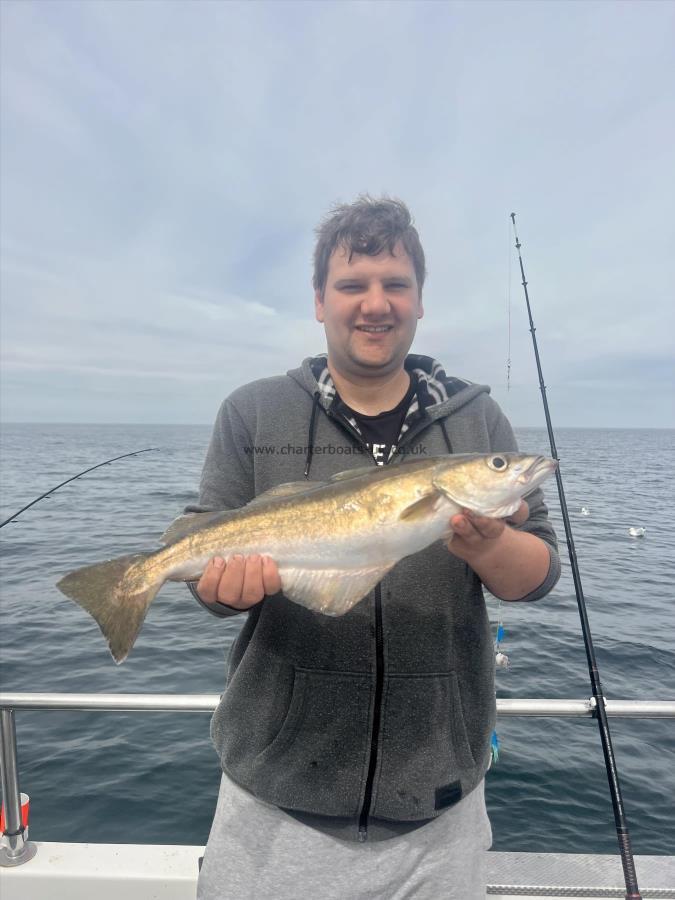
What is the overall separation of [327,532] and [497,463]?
3.04 feet

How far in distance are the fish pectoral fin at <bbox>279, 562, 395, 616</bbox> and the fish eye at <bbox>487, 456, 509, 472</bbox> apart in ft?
2.23

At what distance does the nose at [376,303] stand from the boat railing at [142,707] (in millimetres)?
2381

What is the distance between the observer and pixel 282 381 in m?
3.49

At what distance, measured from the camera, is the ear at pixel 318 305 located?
11.6 ft

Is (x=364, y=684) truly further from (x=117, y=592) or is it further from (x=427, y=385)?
(x=427, y=385)

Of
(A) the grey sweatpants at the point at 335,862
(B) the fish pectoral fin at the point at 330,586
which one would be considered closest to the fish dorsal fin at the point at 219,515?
(B) the fish pectoral fin at the point at 330,586

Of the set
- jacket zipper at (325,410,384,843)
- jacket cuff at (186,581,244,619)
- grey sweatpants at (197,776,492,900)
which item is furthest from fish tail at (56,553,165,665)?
jacket zipper at (325,410,384,843)

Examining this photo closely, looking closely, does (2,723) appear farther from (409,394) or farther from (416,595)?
(409,394)

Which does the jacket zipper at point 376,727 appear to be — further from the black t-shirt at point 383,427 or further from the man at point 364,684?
the black t-shirt at point 383,427

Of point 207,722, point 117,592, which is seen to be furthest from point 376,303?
point 207,722

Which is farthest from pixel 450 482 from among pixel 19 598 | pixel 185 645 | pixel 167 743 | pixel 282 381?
pixel 19 598

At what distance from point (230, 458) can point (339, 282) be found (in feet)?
3.69

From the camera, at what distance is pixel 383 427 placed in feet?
11.2

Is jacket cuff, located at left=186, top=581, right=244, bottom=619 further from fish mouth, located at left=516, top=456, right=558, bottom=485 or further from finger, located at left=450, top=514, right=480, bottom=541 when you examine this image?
fish mouth, located at left=516, top=456, right=558, bottom=485
